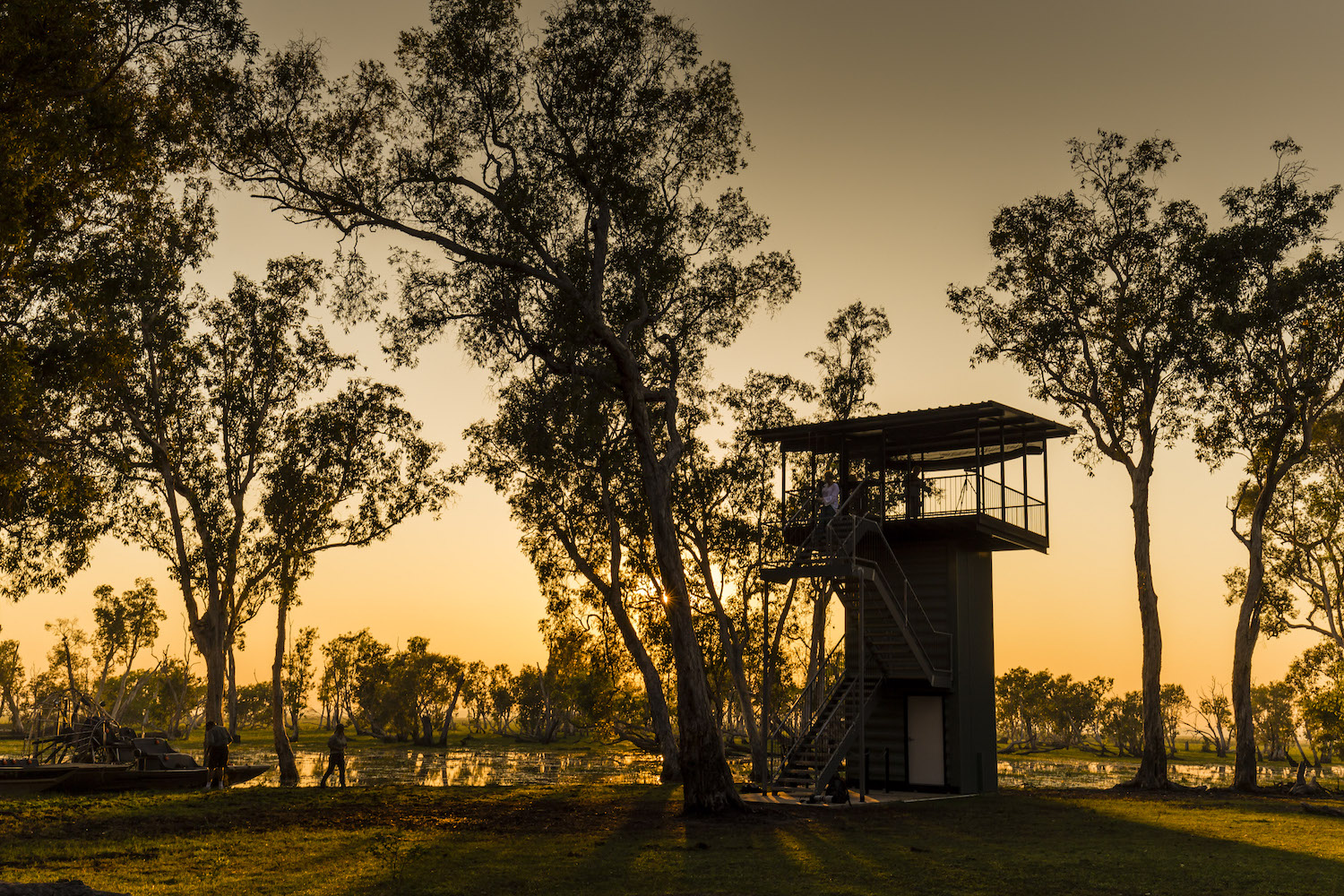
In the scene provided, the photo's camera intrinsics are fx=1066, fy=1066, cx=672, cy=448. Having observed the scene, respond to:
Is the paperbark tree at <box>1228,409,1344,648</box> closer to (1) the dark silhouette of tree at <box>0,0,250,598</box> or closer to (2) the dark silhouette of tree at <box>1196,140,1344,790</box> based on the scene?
(2) the dark silhouette of tree at <box>1196,140,1344,790</box>

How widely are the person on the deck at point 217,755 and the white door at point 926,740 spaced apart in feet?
54.1

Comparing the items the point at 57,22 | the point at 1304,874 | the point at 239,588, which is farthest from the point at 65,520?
the point at 1304,874

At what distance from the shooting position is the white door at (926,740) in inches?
1037

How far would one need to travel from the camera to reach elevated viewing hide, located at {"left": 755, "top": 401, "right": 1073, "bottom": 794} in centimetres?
2506

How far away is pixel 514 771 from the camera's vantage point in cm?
4247

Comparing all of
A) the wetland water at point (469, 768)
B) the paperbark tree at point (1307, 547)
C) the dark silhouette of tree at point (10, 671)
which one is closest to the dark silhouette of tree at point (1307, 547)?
the paperbark tree at point (1307, 547)

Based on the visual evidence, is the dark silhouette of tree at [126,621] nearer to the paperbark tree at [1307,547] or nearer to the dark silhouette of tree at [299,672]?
the dark silhouette of tree at [299,672]

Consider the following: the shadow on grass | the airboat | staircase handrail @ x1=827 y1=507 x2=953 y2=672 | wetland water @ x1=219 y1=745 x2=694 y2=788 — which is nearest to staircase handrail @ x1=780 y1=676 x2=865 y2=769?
staircase handrail @ x1=827 y1=507 x2=953 y2=672

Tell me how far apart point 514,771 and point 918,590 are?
2208 cm

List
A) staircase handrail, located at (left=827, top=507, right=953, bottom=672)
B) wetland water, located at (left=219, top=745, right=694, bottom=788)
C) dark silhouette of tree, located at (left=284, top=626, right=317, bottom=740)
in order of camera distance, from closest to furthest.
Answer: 1. staircase handrail, located at (left=827, top=507, right=953, bottom=672)
2. wetland water, located at (left=219, top=745, right=694, bottom=788)
3. dark silhouette of tree, located at (left=284, top=626, right=317, bottom=740)

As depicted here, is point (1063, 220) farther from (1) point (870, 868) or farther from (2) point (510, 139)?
(1) point (870, 868)

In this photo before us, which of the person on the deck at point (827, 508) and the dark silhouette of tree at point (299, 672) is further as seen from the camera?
the dark silhouette of tree at point (299, 672)

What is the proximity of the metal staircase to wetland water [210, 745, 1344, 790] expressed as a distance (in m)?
7.08

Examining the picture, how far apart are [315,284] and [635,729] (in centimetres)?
2427
